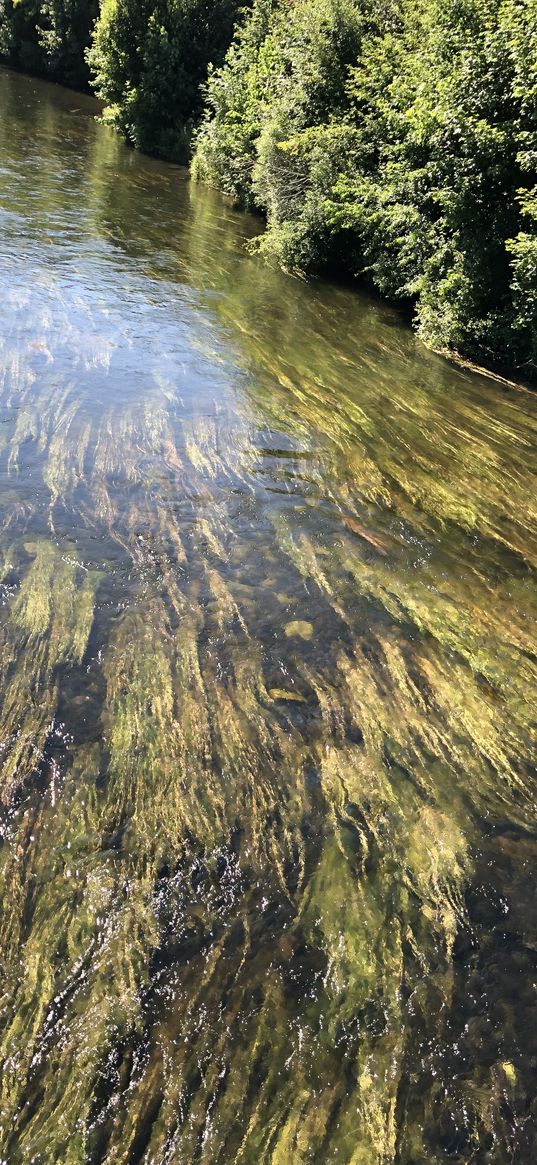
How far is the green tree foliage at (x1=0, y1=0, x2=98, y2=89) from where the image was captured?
30.9 m

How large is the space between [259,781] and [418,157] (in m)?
11.3

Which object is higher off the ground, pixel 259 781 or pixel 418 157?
pixel 418 157

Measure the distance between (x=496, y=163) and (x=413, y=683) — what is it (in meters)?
8.61

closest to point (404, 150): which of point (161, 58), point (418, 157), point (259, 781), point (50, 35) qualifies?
point (418, 157)

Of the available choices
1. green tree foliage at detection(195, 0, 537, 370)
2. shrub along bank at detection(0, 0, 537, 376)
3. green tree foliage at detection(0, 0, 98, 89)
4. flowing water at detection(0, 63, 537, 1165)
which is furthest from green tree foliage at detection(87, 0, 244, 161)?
flowing water at detection(0, 63, 537, 1165)

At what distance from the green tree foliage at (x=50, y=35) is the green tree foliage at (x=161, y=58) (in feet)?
32.7

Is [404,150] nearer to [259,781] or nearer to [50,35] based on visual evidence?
[259,781]

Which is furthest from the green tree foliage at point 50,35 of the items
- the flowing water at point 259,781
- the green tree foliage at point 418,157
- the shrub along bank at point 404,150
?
the flowing water at point 259,781

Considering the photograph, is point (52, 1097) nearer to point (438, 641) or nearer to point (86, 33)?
point (438, 641)

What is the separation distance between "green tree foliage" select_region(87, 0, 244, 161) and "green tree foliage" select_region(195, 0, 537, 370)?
961 centimetres

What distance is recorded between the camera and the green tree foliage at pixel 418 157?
340 inches

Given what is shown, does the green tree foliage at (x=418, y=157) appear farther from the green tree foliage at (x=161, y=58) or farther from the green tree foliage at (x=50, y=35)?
the green tree foliage at (x=50, y=35)

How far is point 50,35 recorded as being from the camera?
1250 inches

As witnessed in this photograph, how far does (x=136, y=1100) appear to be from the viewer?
2.09 m
